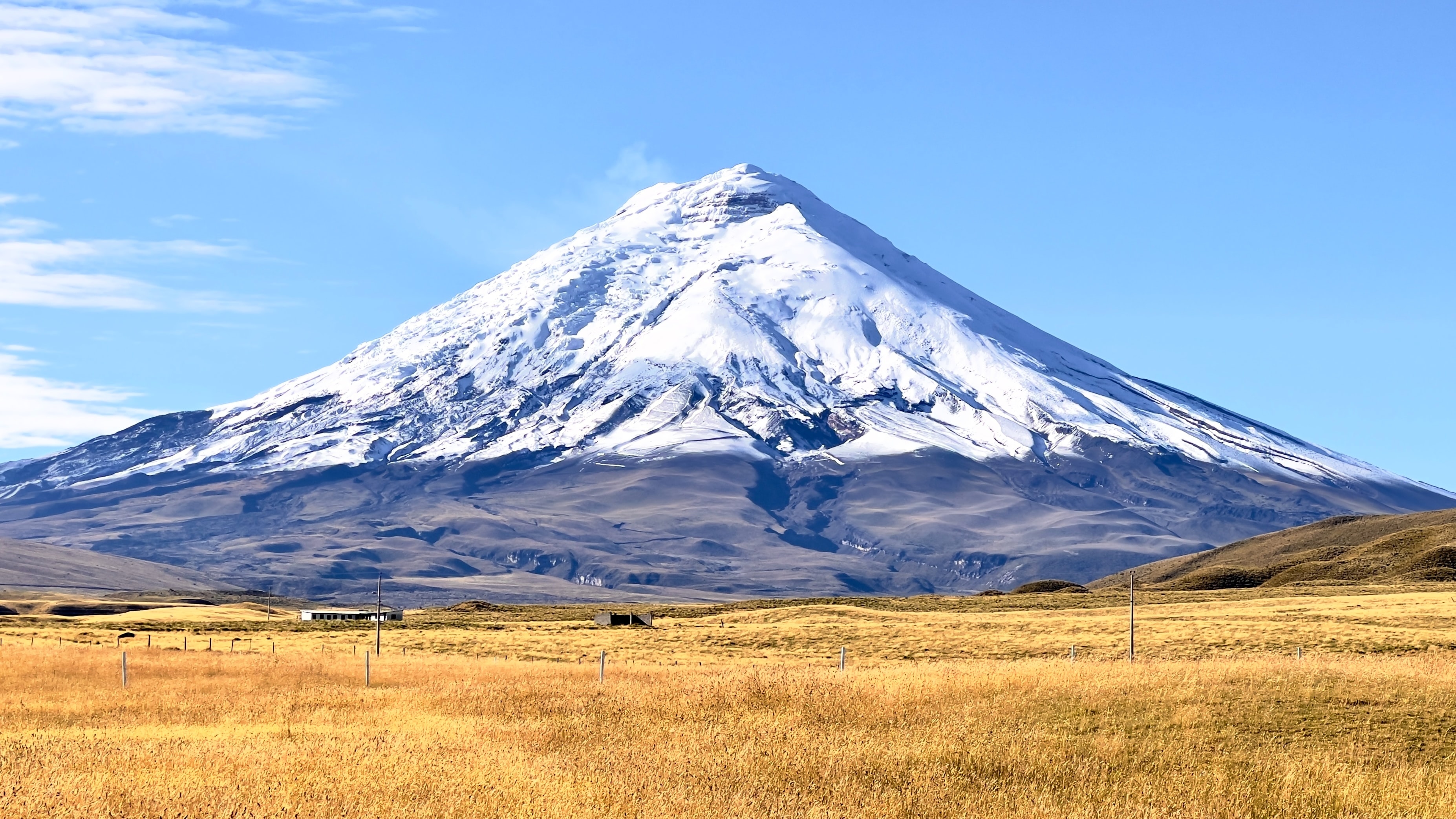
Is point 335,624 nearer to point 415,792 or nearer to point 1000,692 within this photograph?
point 1000,692

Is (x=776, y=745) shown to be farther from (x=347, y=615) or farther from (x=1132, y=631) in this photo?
(x=347, y=615)

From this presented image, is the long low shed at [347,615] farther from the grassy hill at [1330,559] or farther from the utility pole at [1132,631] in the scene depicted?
the grassy hill at [1330,559]

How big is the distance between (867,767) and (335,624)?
80808 millimetres

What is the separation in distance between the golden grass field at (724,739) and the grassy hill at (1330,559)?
85673 millimetres

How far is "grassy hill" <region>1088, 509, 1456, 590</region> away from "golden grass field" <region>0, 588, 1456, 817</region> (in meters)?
85.7

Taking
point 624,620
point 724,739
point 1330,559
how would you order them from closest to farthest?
point 724,739
point 624,620
point 1330,559

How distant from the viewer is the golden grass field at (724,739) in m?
18.5

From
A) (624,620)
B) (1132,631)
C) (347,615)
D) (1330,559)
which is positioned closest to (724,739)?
(1132,631)

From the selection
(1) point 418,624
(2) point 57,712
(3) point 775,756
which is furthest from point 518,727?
Answer: (1) point 418,624

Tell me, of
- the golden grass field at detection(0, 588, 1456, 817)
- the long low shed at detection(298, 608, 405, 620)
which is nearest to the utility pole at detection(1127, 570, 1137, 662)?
A: the golden grass field at detection(0, 588, 1456, 817)

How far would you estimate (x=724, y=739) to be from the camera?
2300 centimetres

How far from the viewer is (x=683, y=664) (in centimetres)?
4881

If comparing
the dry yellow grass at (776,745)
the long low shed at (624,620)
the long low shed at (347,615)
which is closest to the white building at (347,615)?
the long low shed at (347,615)

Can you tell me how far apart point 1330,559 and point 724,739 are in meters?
133
